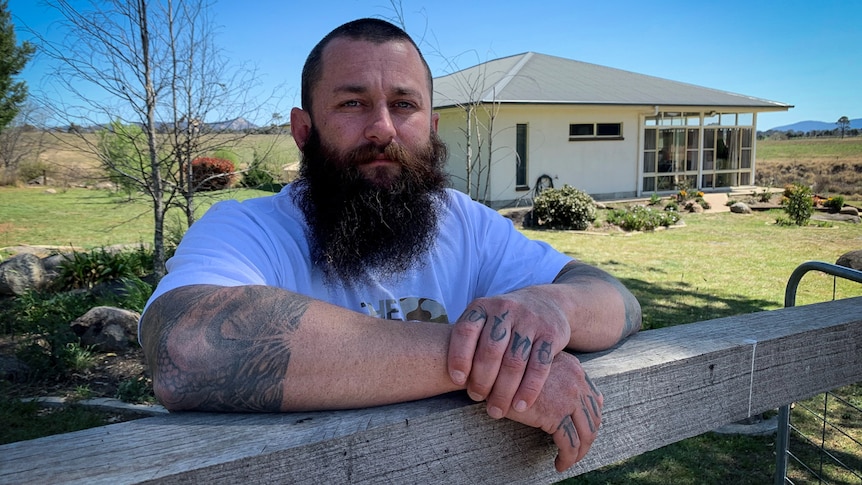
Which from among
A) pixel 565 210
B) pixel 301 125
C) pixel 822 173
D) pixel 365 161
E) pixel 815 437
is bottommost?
pixel 815 437

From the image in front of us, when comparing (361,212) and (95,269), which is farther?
(95,269)

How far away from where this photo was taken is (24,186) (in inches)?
829

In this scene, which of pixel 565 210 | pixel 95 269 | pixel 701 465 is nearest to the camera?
pixel 701 465

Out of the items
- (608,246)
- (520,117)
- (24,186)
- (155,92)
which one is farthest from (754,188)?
(24,186)

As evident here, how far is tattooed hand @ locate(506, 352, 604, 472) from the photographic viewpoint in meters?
1.00

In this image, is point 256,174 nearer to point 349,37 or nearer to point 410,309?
point 349,37

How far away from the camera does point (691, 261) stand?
10406 millimetres

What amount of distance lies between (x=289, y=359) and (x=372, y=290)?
78 cm

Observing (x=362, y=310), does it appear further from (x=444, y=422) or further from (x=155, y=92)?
(x=155, y=92)

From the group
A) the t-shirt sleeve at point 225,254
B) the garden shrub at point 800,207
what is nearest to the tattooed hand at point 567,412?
the t-shirt sleeve at point 225,254

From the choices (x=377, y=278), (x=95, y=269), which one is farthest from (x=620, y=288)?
(x=95, y=269)

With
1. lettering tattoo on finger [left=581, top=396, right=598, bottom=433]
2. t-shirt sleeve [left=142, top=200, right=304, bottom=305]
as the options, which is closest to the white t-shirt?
Answer: t-shirt sleeve [left=142, top=200, right=304, bottom=305]

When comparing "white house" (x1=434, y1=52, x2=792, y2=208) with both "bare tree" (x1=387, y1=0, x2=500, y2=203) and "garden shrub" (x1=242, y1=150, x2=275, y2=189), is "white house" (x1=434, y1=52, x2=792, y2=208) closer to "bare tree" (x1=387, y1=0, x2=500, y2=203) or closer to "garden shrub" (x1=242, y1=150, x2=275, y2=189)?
"bare tree" (x1=387, y1=0, x2=500, y2=203)

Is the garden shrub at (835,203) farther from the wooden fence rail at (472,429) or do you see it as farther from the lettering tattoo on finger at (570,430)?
the lettering tattoo on finger at (570,430)
